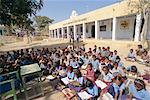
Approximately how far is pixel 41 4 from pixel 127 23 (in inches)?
451

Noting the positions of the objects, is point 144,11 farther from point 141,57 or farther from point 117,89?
point 117,89

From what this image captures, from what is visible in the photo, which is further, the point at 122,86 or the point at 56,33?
the point at 56,33

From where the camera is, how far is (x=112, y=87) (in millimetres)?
5625

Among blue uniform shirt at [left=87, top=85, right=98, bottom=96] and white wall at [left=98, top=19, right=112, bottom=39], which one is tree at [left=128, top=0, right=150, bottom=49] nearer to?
white wall at [left=98, top=19, right=112, bottom=39]

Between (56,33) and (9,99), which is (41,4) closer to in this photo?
(9,99)

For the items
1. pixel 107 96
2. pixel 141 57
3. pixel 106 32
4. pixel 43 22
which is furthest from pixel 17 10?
pixel 43 22

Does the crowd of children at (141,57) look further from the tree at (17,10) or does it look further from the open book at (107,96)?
the tree at (17,10)

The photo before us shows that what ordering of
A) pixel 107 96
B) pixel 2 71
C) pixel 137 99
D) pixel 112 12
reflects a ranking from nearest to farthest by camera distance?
pixel 137 99
pixel 107 96
pixel 2 71
pixel 112 12

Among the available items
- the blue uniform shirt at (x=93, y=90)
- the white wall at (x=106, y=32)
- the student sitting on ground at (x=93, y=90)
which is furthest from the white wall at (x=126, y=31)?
the blue uniform shirt at (x=93, y=90)

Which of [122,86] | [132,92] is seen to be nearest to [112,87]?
[122,86]

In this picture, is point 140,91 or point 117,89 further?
point 117,89

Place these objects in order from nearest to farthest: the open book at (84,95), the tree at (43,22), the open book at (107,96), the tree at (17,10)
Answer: the open book at (107,96)
the open book at (84,95)
the tree at (17,10)
the tree at (43,22)

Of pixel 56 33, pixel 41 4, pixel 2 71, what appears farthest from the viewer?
pixel 56 33

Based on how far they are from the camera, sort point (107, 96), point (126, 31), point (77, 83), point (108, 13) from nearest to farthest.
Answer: point (107, 96), point (77, 83), point (108, 13), point (126, 31)
